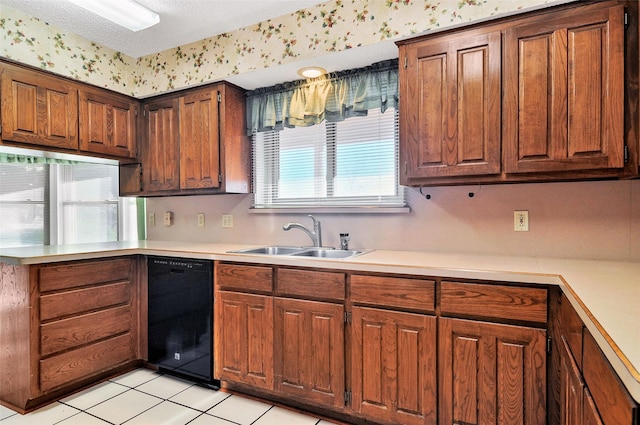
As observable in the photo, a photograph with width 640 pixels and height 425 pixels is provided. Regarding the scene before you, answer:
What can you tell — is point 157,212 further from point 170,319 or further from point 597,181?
point 597,181

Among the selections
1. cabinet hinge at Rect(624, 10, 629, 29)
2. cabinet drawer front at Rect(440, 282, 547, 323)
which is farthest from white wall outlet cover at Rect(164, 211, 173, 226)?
cabinet hinge at Rect(624, 10, 629, 29)

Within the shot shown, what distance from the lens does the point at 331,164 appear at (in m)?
2.66

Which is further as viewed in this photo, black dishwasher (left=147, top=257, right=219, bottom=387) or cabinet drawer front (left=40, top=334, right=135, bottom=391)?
black dishwasher (left=147, top=257, right=219, bottom=387)

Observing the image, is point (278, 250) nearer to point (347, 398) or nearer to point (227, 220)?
point (227, 220)

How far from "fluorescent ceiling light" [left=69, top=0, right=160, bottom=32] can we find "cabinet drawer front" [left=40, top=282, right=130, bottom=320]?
1.70 m

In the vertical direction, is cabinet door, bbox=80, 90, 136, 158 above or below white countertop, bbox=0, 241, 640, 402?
above

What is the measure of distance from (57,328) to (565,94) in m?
3.09

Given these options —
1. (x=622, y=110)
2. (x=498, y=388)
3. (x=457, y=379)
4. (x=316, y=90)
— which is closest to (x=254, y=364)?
(x=457, y=379)

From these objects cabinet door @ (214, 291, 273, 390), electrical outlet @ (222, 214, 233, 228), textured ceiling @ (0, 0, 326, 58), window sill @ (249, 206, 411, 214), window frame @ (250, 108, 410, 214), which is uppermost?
textured ceiling @ (0, 0, 326, 58)

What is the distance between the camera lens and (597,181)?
1904mm

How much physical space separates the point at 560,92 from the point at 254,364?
2.18 metres

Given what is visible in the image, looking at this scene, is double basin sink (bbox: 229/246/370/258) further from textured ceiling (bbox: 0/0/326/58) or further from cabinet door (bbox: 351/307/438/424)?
textured ceiling (bbox: 0/0/326/58)

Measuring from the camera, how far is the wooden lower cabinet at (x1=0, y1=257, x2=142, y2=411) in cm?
214

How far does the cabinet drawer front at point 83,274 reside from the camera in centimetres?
220
